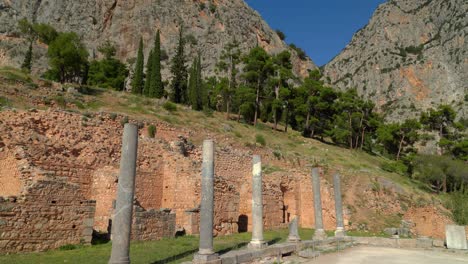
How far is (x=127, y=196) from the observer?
889cm

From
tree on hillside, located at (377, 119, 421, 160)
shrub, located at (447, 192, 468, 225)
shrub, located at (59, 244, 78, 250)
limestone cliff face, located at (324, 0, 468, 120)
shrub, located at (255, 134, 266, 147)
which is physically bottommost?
shrub, located at (59, 244, 78, 250)

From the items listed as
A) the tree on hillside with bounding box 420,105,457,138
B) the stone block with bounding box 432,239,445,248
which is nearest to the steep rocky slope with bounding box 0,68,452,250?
the stone block with bounding box 432,239,445,248

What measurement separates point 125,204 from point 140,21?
88361 millimetres

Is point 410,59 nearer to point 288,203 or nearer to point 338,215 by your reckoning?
point 288,203

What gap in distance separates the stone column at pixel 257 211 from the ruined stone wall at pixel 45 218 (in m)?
5.45

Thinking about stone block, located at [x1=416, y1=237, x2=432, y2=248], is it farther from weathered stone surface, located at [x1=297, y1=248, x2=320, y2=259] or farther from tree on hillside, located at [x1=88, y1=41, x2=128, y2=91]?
tree on hillside, located at [x1=88, y1=41, x2=128, y2=91]

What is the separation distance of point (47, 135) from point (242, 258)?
11.3 meters

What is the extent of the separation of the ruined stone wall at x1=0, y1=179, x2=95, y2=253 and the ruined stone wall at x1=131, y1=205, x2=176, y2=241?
162 cm

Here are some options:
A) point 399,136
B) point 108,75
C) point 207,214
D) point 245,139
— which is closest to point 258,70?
point 245,139

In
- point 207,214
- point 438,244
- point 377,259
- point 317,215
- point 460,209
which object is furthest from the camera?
point 460,209

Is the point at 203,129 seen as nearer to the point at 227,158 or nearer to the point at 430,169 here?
the point at 227,158

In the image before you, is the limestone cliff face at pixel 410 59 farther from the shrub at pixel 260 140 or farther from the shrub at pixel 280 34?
the shrub at pixel 260 140

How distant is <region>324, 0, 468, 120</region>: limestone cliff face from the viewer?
3627 inches

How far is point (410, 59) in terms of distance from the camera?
100m
